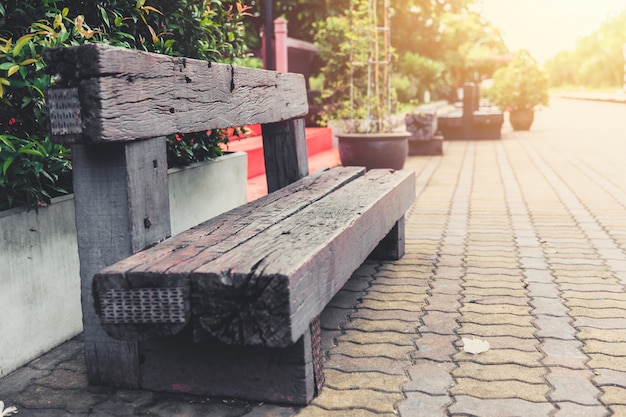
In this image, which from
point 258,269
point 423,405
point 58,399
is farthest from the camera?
point 58,399

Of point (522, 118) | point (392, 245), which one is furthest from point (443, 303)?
point (522, 118)

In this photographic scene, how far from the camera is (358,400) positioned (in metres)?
2.59

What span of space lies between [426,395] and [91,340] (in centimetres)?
130

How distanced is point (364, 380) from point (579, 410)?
79 centimetres

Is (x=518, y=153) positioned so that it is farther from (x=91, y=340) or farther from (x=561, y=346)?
(x=91, y=340)

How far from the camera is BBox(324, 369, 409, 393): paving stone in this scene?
8.90 ft

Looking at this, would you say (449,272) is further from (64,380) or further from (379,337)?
(64,380)

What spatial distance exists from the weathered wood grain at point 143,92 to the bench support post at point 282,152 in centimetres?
100

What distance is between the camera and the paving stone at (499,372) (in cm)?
278

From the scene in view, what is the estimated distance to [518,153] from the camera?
12.6 metres

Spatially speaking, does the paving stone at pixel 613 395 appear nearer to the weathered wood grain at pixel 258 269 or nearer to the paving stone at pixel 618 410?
the paving stone at pixel 618 410

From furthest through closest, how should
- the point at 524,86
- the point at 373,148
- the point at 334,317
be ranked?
the point at 524,86, the point at 373,148, the point at 334,317

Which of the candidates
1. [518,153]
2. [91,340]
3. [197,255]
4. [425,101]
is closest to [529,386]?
[197,255]

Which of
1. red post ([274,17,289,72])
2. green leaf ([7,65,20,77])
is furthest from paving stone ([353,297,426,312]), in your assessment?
red post ([274,17,289,72])
